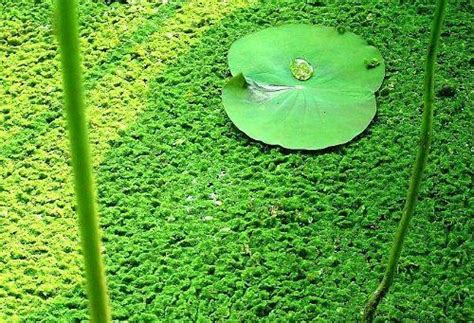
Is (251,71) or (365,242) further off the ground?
(251,71)

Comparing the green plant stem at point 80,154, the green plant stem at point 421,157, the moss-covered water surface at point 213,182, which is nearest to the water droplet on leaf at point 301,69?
the moss-covered water surface at point 213,182

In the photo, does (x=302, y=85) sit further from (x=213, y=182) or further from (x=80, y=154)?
(x=80, y=154)

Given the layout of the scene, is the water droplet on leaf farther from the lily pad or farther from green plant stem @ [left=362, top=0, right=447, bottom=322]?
green plant stem @ [left=362, top=0, right=447, bottom=322]

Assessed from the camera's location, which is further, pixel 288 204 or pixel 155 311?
pixel 288 204

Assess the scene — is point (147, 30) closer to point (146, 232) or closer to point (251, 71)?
point (251, 71)

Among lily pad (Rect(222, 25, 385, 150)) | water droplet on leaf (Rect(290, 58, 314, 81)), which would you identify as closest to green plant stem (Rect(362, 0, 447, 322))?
lily pad (Rect(222, 25, 385, 150))

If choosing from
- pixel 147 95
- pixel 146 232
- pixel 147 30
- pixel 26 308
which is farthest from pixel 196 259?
pixel 147 30

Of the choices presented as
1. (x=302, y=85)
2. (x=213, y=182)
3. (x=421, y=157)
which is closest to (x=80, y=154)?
(x=421, y=157)
